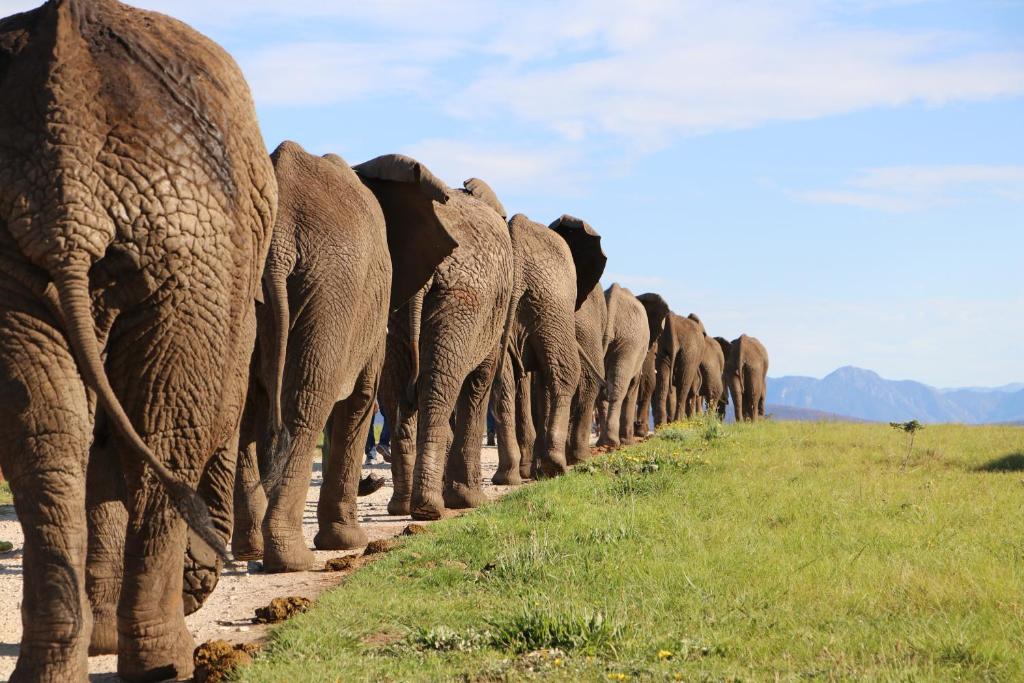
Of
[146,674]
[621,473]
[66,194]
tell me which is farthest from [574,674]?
[621,473]

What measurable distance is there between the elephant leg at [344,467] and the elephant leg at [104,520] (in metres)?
3.91

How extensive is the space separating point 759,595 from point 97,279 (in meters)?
3.64

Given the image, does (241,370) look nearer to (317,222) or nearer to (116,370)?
(116,370)

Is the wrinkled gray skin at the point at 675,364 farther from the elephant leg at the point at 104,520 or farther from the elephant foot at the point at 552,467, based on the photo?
the elephant leg at the point at 104,520

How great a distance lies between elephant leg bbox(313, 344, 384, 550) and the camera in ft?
30.2

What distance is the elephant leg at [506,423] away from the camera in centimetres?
1400

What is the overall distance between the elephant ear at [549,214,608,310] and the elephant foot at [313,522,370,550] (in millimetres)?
7561

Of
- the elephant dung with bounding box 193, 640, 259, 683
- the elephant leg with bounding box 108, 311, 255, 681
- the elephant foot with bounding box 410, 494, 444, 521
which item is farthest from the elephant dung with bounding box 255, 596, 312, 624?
the elephant foot with bounding box 410, 494, 444, 521

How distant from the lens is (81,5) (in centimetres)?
436

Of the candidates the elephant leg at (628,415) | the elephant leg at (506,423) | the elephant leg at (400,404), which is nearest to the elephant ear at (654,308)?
the elephant leg at (628,415)

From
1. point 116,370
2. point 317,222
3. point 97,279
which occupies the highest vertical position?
point 317,222

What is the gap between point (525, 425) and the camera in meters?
15.9

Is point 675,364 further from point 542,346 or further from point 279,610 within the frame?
point 279,610

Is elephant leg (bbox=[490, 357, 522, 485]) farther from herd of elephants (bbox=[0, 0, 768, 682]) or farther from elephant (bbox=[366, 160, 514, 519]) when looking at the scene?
herd of elephants (bbox=[0, 0, 768, 682])
